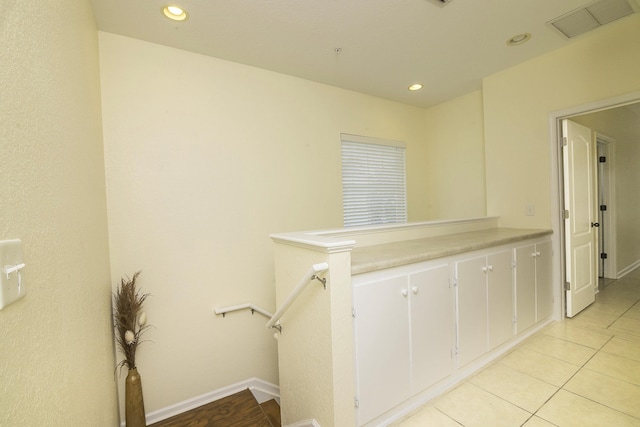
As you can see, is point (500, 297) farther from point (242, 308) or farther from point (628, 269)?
point (628, 269)

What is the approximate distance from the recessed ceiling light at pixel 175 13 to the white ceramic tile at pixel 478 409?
3.36 meters

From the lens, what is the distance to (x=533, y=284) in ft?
8.82

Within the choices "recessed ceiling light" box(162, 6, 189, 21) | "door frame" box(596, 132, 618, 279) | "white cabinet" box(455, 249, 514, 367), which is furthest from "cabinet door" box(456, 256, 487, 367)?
"door frame" box(596, 132, 618, 279)

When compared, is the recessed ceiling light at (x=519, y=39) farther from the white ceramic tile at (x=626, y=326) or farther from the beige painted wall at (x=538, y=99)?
the white ceramic tile at (x=626, y=326)

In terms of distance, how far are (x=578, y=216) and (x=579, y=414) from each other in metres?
2.26

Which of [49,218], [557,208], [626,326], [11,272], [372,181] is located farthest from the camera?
[372,181]

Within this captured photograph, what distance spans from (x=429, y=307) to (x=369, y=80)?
2.74m

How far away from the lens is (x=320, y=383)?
1513 mm

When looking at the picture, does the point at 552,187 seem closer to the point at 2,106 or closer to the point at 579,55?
the point at 579,55

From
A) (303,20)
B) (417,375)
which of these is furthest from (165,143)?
(417,375)

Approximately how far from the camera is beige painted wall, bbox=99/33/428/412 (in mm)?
2256

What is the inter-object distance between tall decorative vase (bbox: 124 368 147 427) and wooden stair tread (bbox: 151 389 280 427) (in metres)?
0.28

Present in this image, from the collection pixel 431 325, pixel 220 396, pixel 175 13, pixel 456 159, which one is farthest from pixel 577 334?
pixel 175 13

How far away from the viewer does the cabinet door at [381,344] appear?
60.1 inches
